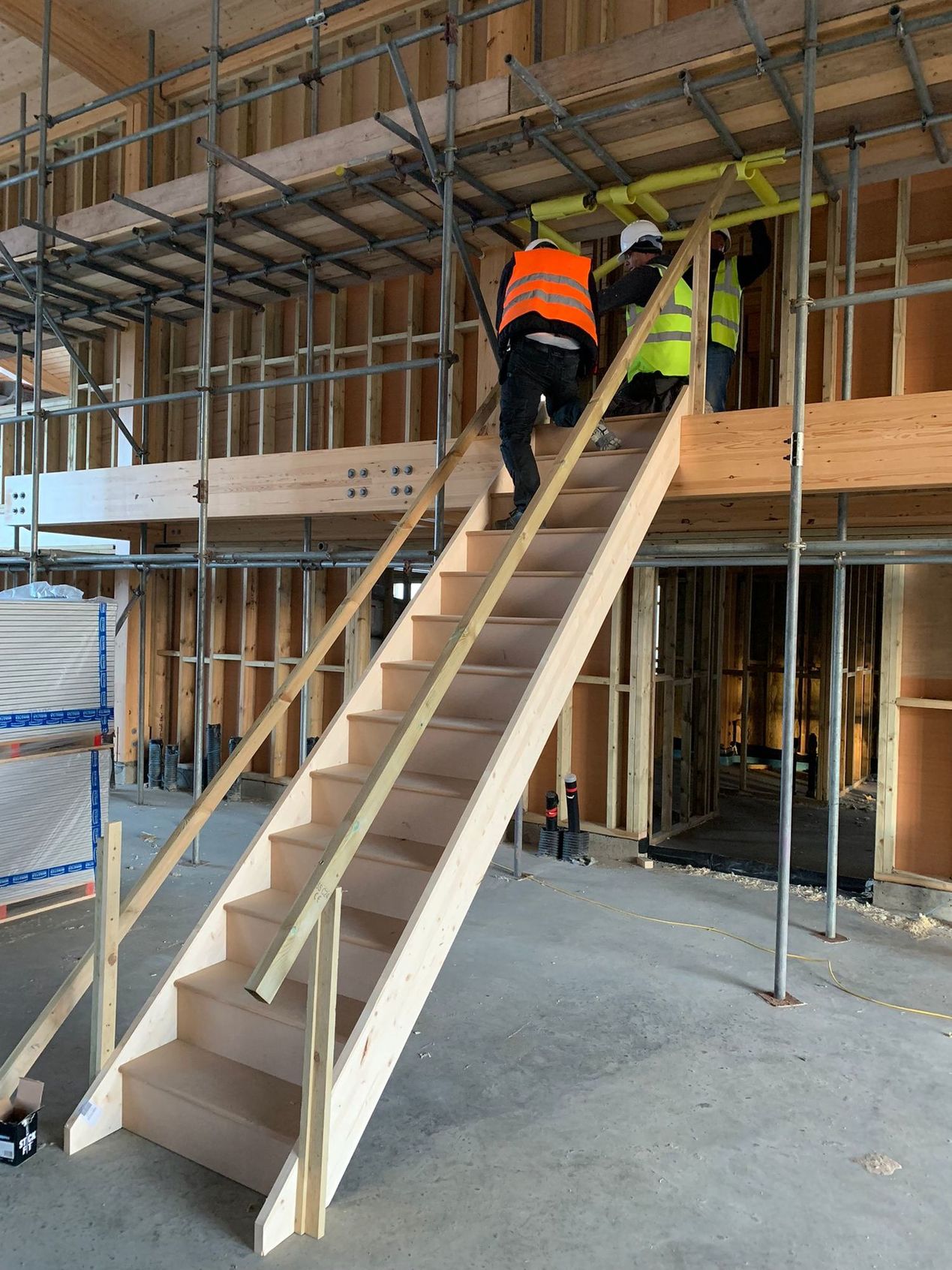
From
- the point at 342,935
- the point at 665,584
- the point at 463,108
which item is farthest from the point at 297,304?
the point at 342,935

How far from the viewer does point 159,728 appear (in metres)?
10.3

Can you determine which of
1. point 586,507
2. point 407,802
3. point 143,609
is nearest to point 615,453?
point 586,507

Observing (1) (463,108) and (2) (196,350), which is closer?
(1) (463,108)

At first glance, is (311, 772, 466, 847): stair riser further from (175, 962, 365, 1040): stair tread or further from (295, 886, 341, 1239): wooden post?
(295, 886, 341, 1239): wooden post

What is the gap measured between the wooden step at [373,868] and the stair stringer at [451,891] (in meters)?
0.31

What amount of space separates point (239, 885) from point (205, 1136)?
95 centimetres

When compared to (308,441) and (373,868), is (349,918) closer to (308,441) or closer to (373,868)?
(373,868)

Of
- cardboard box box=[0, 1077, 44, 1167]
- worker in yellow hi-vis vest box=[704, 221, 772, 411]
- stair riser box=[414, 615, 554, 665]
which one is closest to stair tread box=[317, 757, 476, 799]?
stair riser box=[414, 615, 554, 665]

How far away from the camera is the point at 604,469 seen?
5129 millimetres

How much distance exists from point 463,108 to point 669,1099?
5503mm

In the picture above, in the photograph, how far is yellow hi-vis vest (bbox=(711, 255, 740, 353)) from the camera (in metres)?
5.97

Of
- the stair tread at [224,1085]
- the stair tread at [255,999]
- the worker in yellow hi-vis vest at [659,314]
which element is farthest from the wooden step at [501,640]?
the worker in yellow hi-vis vest at [659,314]

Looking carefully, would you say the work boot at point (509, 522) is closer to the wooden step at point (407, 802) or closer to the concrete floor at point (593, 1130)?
the wooden step at point (407, 802)

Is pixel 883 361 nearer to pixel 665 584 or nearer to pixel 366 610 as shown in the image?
pixel 665 584
